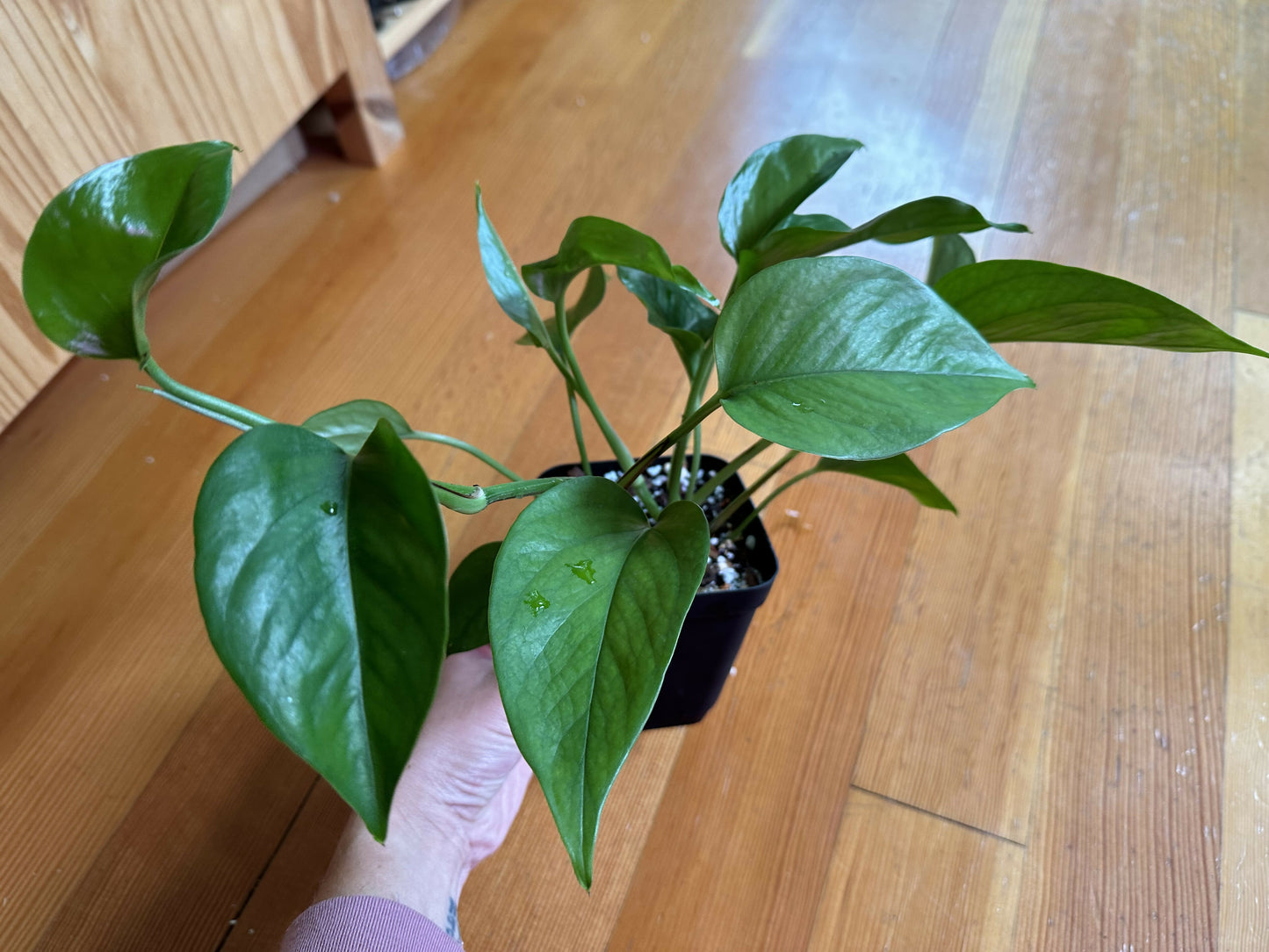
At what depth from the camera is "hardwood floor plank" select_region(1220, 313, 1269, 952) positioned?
0.67 metres

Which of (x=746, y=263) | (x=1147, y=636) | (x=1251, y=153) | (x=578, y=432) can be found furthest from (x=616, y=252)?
(x=1251, y=153)

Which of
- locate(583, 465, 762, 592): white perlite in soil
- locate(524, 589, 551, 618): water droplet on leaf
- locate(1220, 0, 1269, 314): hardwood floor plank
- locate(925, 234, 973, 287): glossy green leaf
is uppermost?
locate(524, 589, 551, 618): water droplet on leaf

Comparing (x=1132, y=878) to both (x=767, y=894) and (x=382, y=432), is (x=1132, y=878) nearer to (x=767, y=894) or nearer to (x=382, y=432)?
(x=767, y=894)

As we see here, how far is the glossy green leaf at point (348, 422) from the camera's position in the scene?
0.50m

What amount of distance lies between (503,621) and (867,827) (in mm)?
484

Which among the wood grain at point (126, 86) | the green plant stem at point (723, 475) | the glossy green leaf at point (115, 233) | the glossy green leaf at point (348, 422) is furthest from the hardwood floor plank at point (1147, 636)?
the wood grain at point (126, 86)

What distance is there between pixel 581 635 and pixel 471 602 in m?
0.14

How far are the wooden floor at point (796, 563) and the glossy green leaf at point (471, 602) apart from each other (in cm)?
30

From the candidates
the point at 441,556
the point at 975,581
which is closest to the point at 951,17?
the point at 975,581

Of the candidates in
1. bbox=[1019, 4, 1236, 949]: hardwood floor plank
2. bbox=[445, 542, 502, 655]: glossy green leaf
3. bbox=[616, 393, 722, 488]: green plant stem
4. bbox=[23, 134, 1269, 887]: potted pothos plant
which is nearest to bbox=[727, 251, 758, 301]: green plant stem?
A: bbox=[23, 134, 1269, 887]: potted pothos plant

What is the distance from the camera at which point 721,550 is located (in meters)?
0.68

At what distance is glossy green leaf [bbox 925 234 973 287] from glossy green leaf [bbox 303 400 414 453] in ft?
1.30

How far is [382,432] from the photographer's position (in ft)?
1.08

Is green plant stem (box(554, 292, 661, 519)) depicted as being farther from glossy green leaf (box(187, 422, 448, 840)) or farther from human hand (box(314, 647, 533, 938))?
glossy green leaf (box(187, 422, 448, 840))
